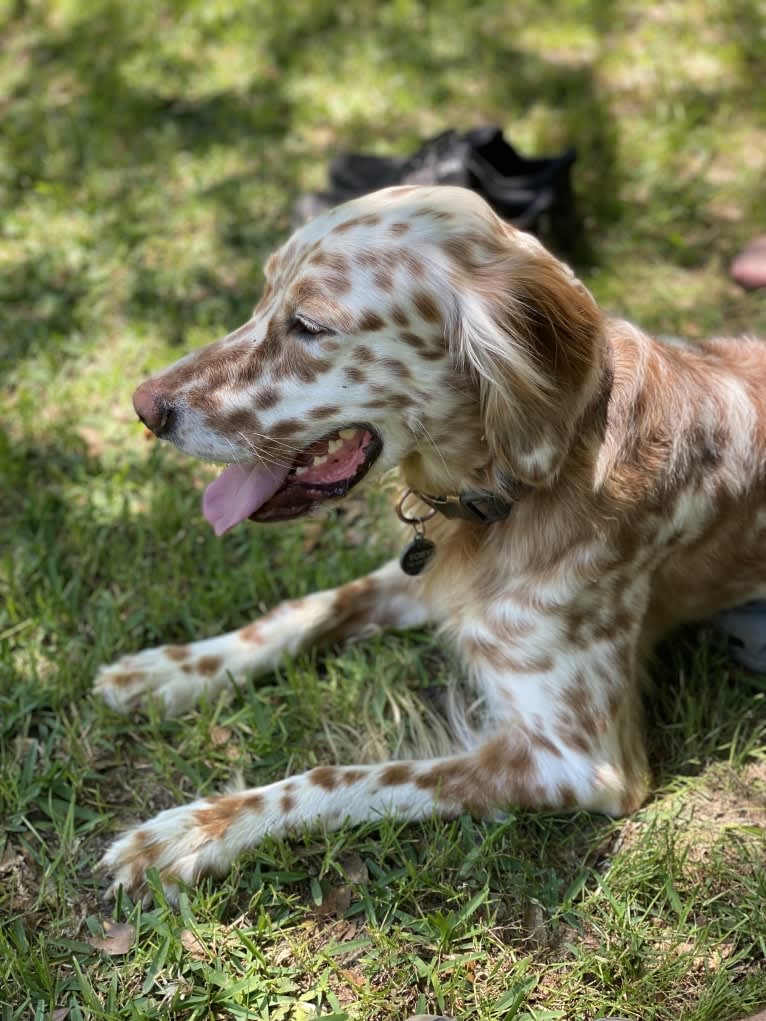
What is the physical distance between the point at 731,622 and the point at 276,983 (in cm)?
167

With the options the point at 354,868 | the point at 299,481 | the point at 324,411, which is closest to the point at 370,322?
the point at 324,411

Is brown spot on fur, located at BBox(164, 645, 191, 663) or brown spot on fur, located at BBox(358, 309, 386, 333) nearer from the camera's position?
brown spot on fur, located at BBox(358, 309, 386, 333)

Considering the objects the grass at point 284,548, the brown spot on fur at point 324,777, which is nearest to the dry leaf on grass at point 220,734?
the grass at point 284,548

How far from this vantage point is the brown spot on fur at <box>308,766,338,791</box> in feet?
8.63

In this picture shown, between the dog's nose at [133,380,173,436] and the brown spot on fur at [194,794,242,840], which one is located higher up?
the dog's nose at [133,380,173,436]

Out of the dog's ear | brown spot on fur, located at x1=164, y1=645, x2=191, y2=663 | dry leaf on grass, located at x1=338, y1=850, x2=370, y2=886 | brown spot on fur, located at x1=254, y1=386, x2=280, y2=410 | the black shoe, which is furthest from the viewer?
the black shoe

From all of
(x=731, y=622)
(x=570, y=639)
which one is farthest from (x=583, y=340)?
(x=731, y=622)

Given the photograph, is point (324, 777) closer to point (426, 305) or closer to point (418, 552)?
point (418, 552)

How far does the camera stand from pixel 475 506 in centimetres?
256

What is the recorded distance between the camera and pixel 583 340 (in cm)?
231

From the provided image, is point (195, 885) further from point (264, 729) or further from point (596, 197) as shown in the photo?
point (596, 197)

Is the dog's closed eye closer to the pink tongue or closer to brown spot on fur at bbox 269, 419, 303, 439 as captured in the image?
brown spot on fur at bbox 269, 419, 303, 439

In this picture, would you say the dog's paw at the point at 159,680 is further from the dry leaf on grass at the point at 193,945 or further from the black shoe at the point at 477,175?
the black shoe at the point at 477,175

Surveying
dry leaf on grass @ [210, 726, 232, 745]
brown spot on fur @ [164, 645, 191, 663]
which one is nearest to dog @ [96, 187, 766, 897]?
dry leaf on grass @ [210, 726, 232, 745]
